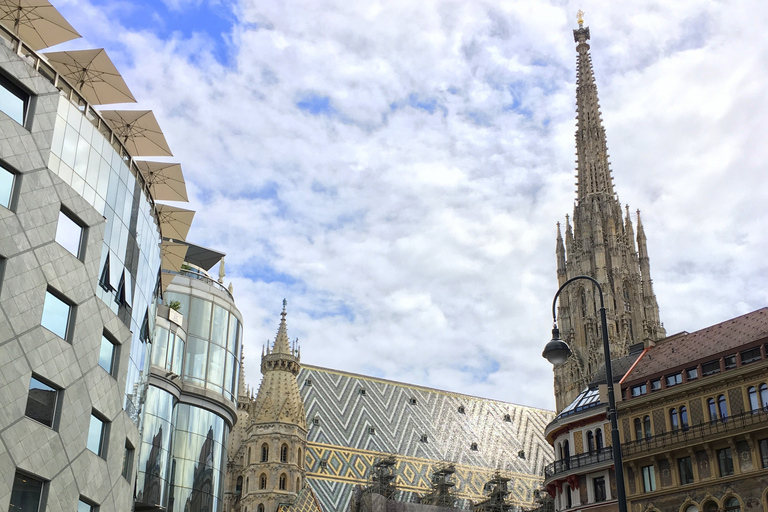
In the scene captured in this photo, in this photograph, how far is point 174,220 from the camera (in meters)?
42.7

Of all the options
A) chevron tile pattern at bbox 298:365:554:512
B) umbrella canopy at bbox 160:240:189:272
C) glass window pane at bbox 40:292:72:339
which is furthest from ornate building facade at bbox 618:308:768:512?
chevron tile pattern at bbox 298:365:554:512

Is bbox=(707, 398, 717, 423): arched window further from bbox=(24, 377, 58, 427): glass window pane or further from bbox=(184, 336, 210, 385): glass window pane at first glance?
bbox=(24, 377, 58, 427): glass window pane

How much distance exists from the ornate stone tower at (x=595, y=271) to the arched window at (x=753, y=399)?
2106 inches

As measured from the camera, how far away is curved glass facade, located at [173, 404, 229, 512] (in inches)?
1720

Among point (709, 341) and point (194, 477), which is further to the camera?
point (194, 477)

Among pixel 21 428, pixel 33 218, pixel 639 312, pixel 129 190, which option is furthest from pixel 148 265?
pixel 639 312

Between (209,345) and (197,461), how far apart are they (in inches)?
246

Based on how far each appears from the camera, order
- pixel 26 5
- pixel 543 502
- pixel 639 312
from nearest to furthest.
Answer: pixel 26 5 → pixel 543 502 → pixel 639 312

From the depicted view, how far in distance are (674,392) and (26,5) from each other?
1207 inches

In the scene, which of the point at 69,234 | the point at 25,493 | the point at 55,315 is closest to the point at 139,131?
the point at 69,234

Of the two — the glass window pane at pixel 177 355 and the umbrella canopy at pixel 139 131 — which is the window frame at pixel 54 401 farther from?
the glass window pane at pixel 177 355

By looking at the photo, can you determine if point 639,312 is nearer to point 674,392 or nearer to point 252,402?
point 252,402

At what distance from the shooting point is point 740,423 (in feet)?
119

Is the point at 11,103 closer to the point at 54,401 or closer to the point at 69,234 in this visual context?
the point at 69,234
